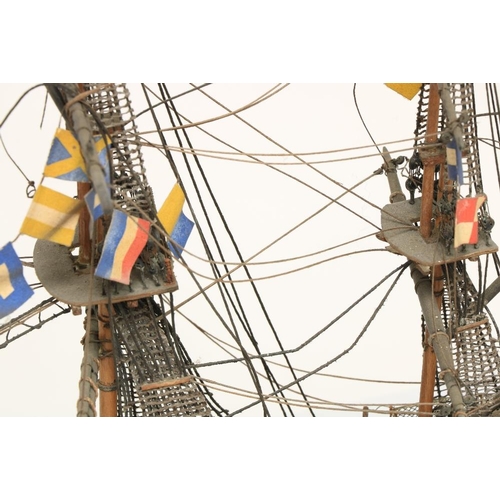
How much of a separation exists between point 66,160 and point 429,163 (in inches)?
61.7

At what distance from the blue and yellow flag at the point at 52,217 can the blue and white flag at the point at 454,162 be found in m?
1.42

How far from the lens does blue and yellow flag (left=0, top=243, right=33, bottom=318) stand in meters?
4.98

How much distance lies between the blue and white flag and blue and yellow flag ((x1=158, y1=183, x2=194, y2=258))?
3.33ft

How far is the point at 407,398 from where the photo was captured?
6.85m

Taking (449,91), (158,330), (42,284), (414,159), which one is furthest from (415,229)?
(42,284)

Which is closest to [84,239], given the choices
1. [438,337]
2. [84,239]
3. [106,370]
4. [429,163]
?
[84,239]

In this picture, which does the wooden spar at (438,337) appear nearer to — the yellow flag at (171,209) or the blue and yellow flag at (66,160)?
the yellow flag at (171,209)

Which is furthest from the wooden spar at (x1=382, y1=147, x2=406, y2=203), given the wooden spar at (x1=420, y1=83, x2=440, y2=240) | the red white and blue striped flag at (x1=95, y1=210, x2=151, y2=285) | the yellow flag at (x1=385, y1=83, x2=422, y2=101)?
the red white and blue striped flag at (x1=95, y1=210, x2=151, y2=285)

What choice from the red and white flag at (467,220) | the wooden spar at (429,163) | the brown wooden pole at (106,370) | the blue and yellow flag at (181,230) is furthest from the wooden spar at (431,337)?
the brown wooden pole at (106,370)

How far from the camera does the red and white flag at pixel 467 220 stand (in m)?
5.40

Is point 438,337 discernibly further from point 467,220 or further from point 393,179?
point 393,179

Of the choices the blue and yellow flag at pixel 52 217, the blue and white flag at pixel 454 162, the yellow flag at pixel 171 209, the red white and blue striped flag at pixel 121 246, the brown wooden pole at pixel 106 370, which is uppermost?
the blue and white flag at pixel 454 162

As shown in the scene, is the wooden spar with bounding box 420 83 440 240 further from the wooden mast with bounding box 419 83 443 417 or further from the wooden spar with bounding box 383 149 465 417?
the wooden spar with bounding box 383 149 465 417
